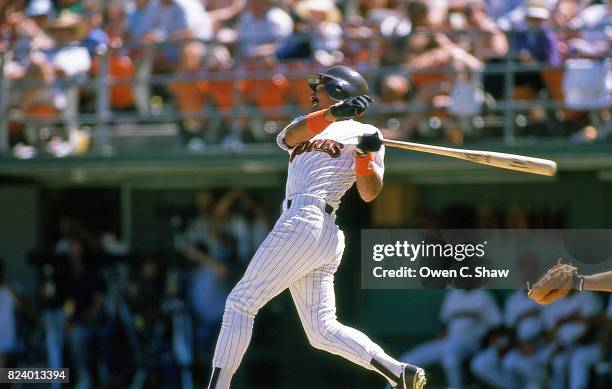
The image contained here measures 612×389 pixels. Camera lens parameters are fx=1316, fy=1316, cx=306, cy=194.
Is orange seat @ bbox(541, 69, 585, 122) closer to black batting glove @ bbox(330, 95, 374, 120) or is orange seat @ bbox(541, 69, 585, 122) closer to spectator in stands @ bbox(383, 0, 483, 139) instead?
spectator in stands @ bbox(383, 0, 483, 139)

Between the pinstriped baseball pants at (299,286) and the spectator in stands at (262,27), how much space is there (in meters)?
4.50

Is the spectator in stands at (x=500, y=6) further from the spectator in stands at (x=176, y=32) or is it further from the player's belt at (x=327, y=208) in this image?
the player's belt at (x=327, y=208)

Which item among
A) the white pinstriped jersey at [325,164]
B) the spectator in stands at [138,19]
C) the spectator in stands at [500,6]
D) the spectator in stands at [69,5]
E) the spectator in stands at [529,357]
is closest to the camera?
the white pinstriped jersey at [325,164]

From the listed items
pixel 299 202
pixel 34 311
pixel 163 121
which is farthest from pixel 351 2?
pixel 299 202

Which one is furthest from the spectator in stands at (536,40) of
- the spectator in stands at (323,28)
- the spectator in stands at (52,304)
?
the spectator in stands at (52,304)

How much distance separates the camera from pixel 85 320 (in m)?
11.4

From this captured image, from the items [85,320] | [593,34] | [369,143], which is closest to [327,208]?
[369,143]

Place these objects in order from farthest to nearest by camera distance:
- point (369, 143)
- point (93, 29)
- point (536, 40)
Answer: point (93, 29) < point (536, 40) < point (369, 143)

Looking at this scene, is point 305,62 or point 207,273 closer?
point 305,62

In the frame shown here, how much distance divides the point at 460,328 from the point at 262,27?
2.95 metres

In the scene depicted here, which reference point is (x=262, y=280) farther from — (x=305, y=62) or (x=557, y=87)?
(x=557, y=87)

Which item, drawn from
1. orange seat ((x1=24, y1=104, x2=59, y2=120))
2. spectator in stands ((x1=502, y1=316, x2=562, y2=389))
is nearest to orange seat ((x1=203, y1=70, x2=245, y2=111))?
orange seat ((x1=24, y1=104, x2=59, y2=120))

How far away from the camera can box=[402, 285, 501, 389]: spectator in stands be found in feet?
33.4

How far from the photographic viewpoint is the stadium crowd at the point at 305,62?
10117 millimetres
